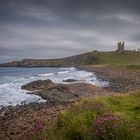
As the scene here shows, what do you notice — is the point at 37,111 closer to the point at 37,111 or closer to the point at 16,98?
the point at 37,111

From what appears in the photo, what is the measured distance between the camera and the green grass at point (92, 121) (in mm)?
8742

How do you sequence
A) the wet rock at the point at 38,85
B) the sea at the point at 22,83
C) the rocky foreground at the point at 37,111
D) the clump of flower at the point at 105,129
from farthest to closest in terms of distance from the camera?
the wet rock at the point at 38,85 → the sea at the point at 22,83 → the rocky foreground at the point at 37,111 → the clump of flower at the point at 105,129

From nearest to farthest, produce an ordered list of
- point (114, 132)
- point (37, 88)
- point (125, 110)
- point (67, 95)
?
point (114, 132)
point (125, 110)
point (67, 95)
point (37, 88)

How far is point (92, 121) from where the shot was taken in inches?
411

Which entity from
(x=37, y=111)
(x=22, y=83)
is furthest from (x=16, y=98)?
(x=22, y=83)

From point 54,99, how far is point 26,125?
1126 cm

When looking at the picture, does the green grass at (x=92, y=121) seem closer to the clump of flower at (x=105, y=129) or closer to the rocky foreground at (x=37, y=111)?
the clump of flower at (x=105, y=129)

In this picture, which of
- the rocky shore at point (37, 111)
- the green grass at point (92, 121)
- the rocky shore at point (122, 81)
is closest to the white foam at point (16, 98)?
the rocky shore at point (37, 111)

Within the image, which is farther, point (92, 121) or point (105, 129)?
point (92, 121)

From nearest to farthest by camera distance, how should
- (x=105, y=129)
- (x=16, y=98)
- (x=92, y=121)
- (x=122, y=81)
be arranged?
(x=105, y=129), (x=92, y=121), (x=16, y=98), (x=122, y=81)

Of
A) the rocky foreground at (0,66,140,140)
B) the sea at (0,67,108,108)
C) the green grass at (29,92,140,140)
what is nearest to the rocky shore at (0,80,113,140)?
the rocky foreground at (0,66,140,140)

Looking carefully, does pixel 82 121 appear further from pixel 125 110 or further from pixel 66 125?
pixel 125 110

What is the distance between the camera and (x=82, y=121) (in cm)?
1075

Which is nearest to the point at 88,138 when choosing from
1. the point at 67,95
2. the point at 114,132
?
the point at 114,132
